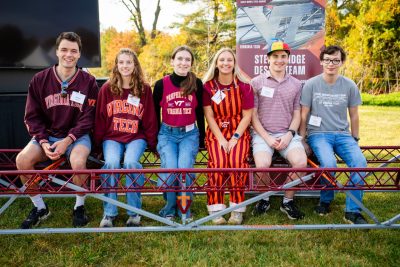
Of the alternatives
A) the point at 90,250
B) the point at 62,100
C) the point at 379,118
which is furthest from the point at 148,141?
the point at 379,118

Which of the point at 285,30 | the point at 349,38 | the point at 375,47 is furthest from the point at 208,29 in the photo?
the point at 285,30

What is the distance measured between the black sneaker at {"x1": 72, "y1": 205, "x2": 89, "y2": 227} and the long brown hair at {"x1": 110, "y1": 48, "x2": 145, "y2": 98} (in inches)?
47.8

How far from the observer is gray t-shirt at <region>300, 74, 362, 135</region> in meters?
3.92

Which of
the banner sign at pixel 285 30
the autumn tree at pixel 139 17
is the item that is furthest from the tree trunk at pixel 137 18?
the banner sign at pixel 285 30

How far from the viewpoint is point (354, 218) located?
140 inches

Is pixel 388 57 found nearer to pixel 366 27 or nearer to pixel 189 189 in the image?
pixel 366 27

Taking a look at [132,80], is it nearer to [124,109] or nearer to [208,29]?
[124,109]

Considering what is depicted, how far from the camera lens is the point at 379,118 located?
11.9 metres

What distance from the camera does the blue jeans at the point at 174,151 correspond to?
3.62 meters

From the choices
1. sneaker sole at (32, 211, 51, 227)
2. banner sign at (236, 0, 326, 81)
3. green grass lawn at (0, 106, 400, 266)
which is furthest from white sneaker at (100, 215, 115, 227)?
banner sign at (236, 0, 326, 81)

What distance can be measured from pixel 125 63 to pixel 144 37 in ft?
80.0

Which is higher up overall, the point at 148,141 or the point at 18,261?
the point at 148,141

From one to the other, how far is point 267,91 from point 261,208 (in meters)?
1.25

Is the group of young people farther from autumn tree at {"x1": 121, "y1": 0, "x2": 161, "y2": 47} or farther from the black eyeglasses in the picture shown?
autumn tree at {"x1": 121, "y1": 0, "x2": 161, "y2": 47}
